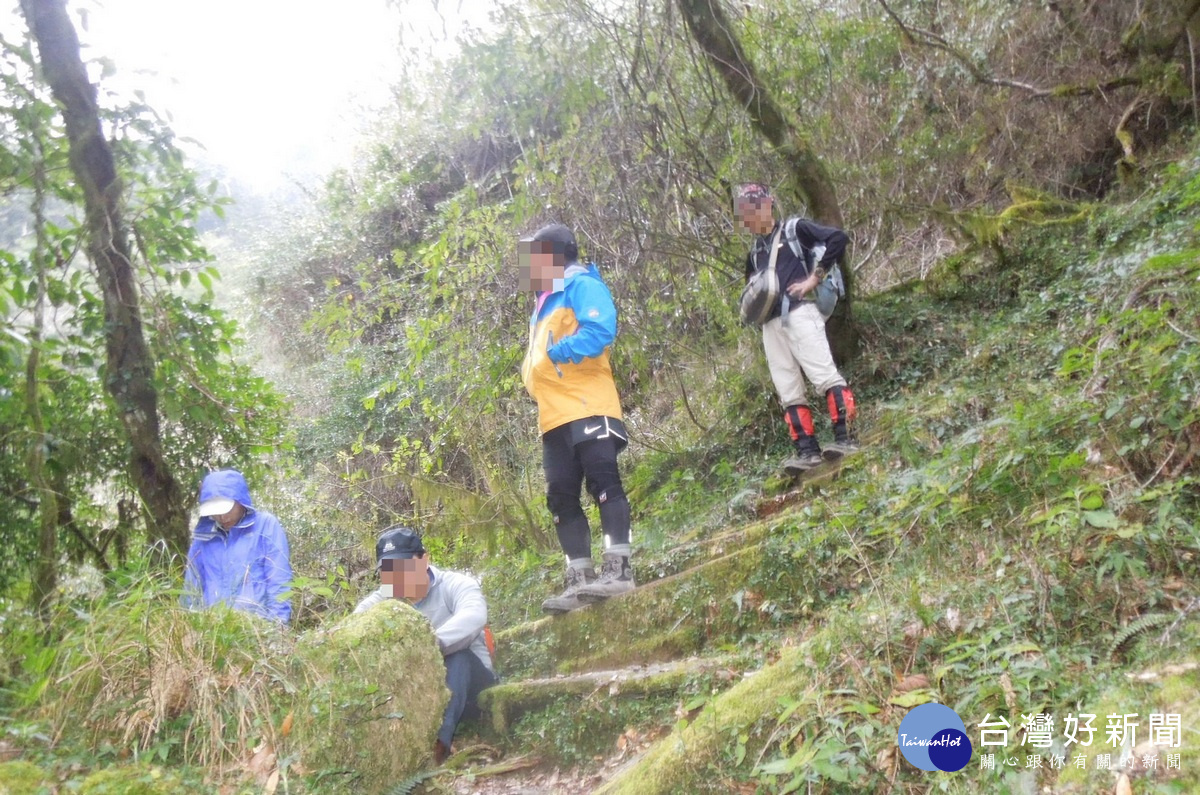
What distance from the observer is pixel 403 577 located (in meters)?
4.19

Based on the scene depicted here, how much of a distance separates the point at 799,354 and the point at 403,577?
2.67 meters

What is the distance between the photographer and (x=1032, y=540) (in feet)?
8.75

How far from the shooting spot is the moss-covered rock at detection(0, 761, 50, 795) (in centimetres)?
201

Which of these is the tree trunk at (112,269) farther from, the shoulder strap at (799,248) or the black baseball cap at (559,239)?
the shoulder strap at (799,248)

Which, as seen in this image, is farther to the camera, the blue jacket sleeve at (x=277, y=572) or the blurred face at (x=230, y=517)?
the blurred face at (x=230, y=517)

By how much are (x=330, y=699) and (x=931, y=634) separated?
6.53 feet

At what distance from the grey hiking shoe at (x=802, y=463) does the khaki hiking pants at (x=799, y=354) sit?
1.10 feet

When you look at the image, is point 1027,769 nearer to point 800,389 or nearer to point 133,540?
point 800,389

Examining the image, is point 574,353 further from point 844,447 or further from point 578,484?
point 844,447

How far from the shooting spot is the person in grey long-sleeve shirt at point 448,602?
385cm

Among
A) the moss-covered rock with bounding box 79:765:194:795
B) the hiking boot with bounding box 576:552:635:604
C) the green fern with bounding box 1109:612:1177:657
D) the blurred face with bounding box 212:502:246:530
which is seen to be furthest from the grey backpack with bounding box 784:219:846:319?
the moss-covered rock with bounding box 79:765:194:795

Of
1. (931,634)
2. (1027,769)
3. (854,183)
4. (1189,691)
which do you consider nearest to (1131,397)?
(931,634)

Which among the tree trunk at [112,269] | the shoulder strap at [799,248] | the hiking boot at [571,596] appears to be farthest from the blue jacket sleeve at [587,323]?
the tree trunk at [112,269]

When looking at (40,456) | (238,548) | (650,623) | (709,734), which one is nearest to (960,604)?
(709,734)
